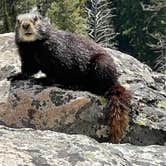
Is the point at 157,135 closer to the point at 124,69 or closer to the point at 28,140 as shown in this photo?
the point at 124,69

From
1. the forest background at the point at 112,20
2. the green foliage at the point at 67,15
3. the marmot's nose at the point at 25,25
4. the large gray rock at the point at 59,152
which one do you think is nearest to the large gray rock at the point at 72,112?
the marmot's nose at the point at 25,25

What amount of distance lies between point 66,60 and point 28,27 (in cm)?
71

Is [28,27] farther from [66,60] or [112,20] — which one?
[112,20]

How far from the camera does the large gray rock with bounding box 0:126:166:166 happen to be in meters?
3.62

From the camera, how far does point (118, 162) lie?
3863 millimetres

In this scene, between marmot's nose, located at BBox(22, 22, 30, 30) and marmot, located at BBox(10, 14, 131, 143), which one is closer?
marmot's nose, located at BBox(22, 22, 30, 30)

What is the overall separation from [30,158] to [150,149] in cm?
117

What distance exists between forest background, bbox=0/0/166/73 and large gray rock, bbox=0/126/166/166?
29104 mm

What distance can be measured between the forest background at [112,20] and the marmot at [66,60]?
25.0 m

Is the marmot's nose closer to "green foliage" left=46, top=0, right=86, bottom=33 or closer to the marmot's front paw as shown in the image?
the marmot's front paw

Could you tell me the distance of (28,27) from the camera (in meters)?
7.85

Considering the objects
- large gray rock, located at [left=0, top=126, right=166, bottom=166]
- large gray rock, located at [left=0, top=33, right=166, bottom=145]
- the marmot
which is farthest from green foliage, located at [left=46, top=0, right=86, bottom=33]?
large gray rock, located at [left=0, top=126, right=166, bottom=166]

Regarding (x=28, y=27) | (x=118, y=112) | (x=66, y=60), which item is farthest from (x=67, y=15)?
(x=118, y=112)

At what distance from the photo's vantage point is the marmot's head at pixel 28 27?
7799mm
